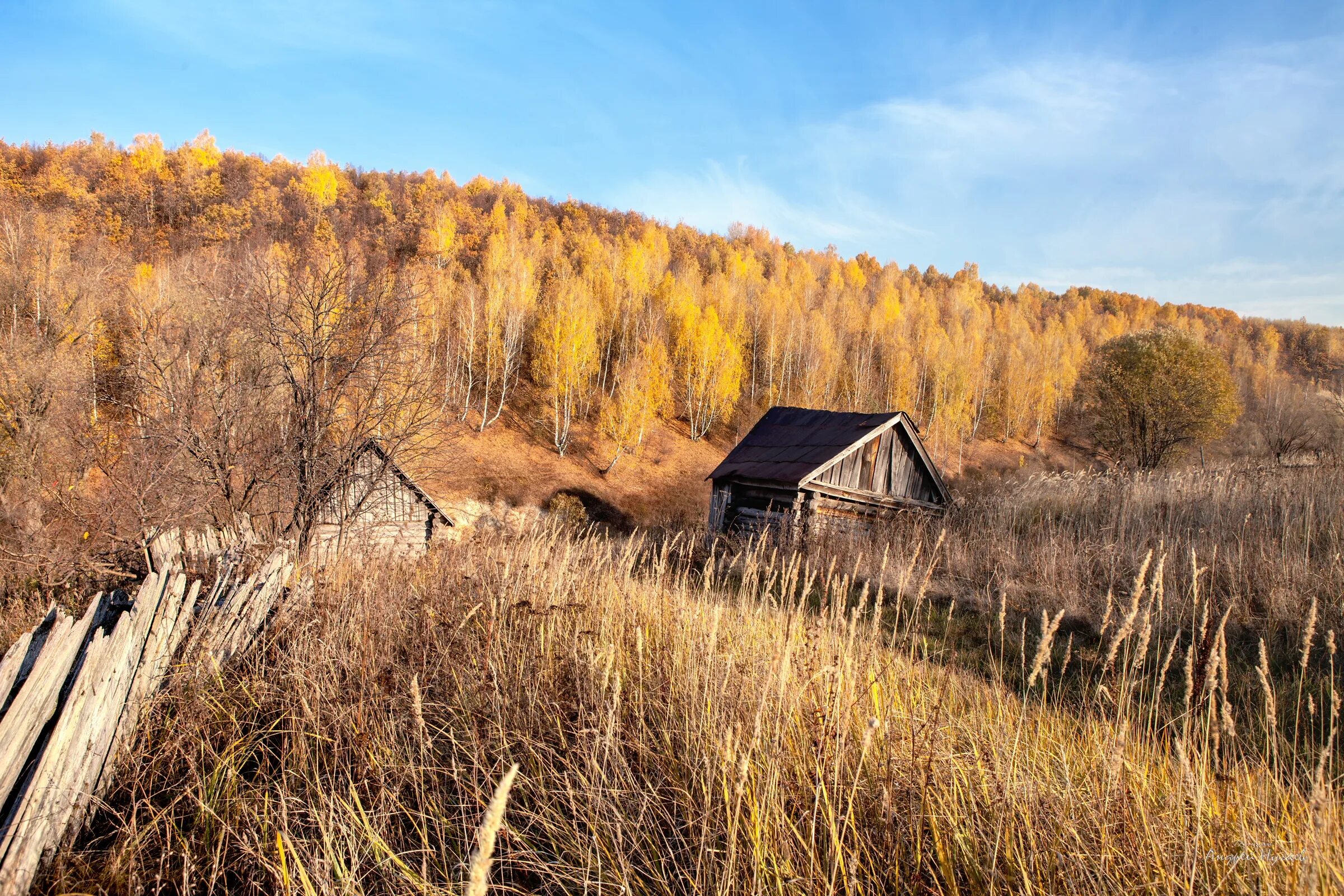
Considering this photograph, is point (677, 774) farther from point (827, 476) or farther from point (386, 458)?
point (827, 476)

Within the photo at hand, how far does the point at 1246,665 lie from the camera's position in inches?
214

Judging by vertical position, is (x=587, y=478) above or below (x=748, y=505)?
Answer: below

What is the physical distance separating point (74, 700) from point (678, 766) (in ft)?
8.22

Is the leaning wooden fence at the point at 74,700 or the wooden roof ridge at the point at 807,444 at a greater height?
the wooden roof ridge at the point at 807,444

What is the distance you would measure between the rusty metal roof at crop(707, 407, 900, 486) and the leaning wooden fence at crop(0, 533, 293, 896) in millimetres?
12285

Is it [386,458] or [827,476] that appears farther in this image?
[827,476]

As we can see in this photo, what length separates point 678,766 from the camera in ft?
8.69

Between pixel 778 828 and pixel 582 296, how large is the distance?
37.5 metres

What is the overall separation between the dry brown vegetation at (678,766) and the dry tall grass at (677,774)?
0.06 ft

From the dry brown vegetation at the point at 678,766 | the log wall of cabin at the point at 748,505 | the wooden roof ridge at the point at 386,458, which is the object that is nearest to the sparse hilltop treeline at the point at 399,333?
the wooden roof ridge at the point at 386,458

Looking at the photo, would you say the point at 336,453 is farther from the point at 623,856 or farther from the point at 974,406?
the point at 974,406

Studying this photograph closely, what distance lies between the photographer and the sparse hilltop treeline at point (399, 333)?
8273 mm

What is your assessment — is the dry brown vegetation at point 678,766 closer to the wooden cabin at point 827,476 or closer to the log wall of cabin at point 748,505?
the wooden cabin at point 827,476

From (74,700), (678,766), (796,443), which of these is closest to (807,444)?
(796,443)
